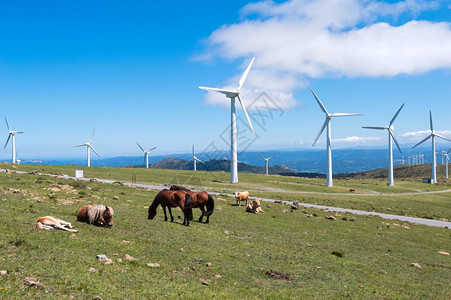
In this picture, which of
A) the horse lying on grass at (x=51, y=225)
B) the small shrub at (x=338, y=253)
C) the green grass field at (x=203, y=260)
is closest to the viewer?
the green grass field at (x=203, y=260)

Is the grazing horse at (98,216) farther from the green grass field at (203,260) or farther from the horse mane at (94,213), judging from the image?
the green grass field at (203,260)

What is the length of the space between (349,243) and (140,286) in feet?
59.0

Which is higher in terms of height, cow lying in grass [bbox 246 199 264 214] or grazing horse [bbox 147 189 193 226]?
grazing horse [bbox 147 189 193 226]

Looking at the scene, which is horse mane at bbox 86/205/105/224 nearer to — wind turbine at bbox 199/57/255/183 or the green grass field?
the green grass field

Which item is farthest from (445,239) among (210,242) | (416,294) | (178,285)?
(178,285)

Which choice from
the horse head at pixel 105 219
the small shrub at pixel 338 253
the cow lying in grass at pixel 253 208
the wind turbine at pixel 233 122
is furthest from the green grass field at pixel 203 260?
the wind turbine at pixel 233 122

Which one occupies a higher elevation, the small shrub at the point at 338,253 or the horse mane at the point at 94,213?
the horse mane at the point at 94,213

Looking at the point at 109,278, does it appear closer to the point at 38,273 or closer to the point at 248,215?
the point at 38,273

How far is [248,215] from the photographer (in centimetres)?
3291

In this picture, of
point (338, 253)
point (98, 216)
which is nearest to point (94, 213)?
point (98, 216)

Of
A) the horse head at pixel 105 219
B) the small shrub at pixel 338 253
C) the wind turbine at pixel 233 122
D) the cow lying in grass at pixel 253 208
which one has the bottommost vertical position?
the small shrub at pixel 338 253

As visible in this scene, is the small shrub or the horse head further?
the small shrub

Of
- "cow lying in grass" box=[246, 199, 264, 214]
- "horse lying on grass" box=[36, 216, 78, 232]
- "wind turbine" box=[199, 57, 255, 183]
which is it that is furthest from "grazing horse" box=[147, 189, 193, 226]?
"wind turbine" box=[199, 57, 255, 183]

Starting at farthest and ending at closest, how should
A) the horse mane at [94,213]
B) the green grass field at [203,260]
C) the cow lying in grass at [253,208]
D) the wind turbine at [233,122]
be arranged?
the wind turbine at [233,122] → the cow lying in grass at [253,208] → the horse mane at [94,213] → the green grass field at [203,260]
